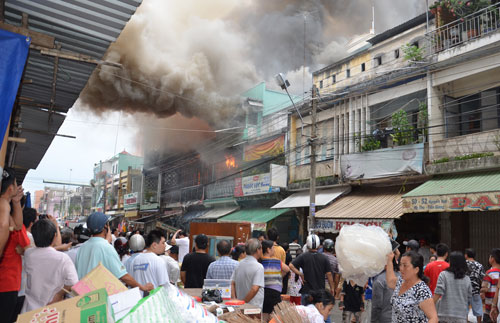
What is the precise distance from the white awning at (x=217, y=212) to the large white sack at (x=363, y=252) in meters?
18.7

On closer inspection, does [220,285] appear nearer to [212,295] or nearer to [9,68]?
[212,295]

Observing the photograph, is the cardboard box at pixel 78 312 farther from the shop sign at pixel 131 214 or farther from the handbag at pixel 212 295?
the shop sign at pixel 131 214

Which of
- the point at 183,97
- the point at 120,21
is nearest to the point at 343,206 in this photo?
the point at 183,97

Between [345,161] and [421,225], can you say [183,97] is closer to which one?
[345,161]

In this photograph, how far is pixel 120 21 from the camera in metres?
3.94

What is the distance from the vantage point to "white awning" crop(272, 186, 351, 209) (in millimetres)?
15648

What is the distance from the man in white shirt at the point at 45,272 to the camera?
3.25 m

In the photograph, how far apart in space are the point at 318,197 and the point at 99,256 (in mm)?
13173

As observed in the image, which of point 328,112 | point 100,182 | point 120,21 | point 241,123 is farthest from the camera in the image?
point 100,182

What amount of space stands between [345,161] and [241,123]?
31.0ft

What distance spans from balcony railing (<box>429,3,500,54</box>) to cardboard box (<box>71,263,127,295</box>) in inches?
528

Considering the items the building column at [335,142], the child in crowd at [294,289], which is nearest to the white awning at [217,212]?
the building column at [335,142]

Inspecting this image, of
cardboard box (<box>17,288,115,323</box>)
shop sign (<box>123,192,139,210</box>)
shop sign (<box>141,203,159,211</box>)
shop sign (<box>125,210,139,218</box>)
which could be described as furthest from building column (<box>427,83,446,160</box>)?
shop sign (<box>123,192,139,210</box>)

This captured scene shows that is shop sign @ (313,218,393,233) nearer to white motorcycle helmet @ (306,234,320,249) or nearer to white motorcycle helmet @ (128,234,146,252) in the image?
white motorcycle helmet @ (306,234,320,249)
